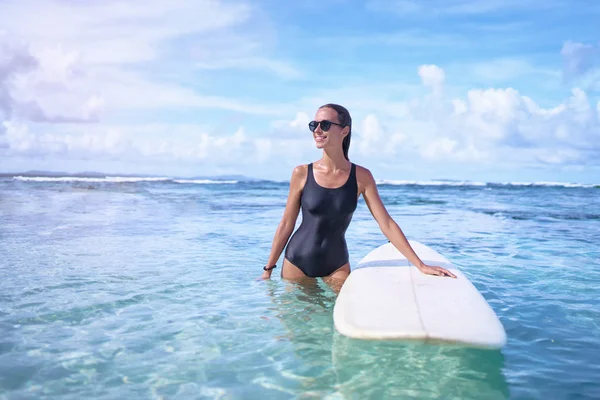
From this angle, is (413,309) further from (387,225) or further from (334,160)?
(334,160)

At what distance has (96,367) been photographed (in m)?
3.16

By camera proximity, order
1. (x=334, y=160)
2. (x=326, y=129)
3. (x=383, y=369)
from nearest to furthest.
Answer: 1. (x=383, y=369)
2. (x=326, y=129)
3. (x=334, y=160)

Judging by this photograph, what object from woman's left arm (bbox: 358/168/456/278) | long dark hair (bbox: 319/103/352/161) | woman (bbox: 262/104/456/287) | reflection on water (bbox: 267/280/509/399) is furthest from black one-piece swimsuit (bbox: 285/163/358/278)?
reflection on water (bbox: 267/280/509/399)

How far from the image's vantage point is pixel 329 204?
4250mm

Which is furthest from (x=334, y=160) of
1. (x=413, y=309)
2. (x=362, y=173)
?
(x=413, y=309)

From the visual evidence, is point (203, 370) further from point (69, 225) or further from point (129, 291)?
point (69, 225)

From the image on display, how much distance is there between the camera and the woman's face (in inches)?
161

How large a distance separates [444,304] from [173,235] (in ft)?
23.9

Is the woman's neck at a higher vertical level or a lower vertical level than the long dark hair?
lower

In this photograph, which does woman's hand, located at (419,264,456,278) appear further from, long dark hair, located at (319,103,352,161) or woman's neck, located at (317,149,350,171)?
long dark hair, located at (319,103,352,161)

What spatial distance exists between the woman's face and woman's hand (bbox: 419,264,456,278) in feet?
4.21

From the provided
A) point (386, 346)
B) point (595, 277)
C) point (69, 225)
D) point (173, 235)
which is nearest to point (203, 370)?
point (386, 346)

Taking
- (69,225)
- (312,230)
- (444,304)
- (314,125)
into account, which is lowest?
(69,225)

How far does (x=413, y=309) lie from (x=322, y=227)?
51.3 inches
